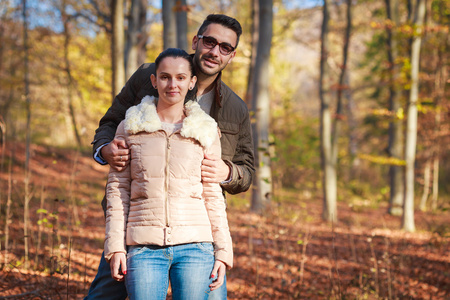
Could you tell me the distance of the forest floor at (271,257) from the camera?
4.37m

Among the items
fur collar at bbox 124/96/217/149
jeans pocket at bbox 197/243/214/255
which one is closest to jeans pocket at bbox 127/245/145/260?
jeans pocket at bbox 197/243/214/255

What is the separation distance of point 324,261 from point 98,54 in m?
12.0

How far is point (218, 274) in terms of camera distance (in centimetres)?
216

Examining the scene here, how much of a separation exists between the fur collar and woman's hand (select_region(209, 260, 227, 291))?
61cm

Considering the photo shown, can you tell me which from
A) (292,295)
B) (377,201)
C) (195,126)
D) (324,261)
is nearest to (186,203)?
(195,126)

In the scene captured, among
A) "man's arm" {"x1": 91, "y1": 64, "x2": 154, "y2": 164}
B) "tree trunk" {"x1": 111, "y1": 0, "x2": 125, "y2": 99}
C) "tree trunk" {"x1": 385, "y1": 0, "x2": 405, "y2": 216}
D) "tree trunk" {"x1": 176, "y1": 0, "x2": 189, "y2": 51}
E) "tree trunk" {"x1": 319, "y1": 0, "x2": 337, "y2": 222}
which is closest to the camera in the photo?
"man's arm" {"x1": 91, "y1": 64, "x2": 154, "y2": 164}

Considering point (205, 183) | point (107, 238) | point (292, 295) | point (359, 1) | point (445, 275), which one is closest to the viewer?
point (107, 238)

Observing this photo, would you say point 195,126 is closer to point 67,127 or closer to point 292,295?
point 292,295

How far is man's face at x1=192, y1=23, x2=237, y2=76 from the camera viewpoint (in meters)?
2.43

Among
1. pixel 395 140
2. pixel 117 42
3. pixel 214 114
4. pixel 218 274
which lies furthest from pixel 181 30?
pixel 395 140

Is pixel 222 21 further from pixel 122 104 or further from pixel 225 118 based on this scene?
pixel 122 104

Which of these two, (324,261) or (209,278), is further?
(324,261)

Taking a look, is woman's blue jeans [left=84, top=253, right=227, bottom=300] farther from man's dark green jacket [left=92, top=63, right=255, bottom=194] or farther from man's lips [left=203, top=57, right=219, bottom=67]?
man's lips [left=203, top=57, right=219, bottom=67]

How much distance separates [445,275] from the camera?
6.13m
